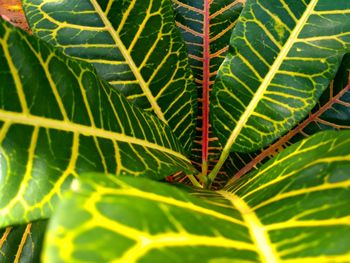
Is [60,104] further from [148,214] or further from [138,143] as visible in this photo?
[148,214]

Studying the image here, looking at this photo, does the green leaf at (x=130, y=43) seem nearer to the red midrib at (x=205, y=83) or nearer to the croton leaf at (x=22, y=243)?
the red midrib at (x=205, y=83)

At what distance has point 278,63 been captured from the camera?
0.75 metres

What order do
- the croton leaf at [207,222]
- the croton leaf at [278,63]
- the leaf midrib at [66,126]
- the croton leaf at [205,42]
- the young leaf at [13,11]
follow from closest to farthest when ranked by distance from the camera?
the croton leaf at [207,222] → the leaf midrib at [66,126] → the croton leaf at [278,63] → the croton leaf at [205,42] → the young leaf at [13,11]

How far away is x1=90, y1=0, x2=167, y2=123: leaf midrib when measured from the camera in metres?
0.75

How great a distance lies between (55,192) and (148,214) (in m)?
0.19

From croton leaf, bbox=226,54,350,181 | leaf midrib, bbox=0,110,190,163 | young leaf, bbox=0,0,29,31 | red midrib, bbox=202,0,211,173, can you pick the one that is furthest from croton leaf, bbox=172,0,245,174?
young leaf, bbox=0,0,29,31

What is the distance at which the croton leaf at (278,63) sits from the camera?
730 millimetres

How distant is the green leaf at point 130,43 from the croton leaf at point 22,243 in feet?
0.83

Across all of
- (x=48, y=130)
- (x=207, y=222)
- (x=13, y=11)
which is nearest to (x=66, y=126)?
(x=48, y=130)

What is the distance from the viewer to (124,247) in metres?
0.33

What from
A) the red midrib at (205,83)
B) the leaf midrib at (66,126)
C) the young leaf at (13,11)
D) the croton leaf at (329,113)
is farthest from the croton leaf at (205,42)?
the young leaf at (13,11)

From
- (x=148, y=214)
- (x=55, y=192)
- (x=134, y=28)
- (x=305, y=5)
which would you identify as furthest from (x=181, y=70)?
(x=148, y=214)

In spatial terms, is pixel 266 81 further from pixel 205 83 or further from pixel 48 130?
pixel 48 130

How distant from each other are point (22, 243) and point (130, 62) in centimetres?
32
